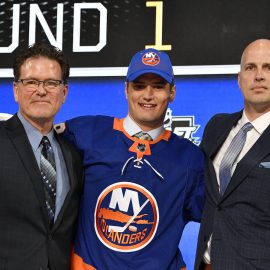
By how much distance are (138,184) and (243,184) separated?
1.10 ft

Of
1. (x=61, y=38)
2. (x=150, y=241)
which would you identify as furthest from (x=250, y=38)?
(x=150, y=241)

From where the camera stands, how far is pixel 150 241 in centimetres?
189

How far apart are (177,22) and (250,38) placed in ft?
1.20

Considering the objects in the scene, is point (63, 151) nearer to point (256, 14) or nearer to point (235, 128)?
point (235, 128)

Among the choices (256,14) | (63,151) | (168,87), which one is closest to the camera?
(63,151)

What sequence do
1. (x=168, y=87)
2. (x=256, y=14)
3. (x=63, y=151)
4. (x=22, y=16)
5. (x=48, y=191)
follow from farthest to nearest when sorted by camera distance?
(x=22, y=16), (x=256, y=14), (x=168, y=87), (x=63, y=151), (x=48, y=191)

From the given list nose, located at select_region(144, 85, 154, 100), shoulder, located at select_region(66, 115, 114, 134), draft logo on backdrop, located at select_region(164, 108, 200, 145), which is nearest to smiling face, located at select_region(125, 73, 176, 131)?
nose, located at select_region(144, 85, 154, 100)

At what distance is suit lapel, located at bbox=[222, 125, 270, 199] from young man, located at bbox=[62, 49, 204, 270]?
18 centimetres

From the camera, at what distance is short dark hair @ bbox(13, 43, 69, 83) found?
183cm

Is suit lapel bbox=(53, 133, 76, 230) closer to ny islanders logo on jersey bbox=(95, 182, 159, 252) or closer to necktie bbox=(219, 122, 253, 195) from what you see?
ny islanders logo on jersey bbox=(95, 182, 159, 252)

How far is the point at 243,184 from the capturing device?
5.95 feet

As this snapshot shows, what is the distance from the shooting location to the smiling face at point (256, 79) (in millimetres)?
1896

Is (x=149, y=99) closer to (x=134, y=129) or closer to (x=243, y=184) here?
(x=134, y=129)

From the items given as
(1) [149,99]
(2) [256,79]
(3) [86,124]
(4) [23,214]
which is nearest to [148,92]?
(1) [149,99]
